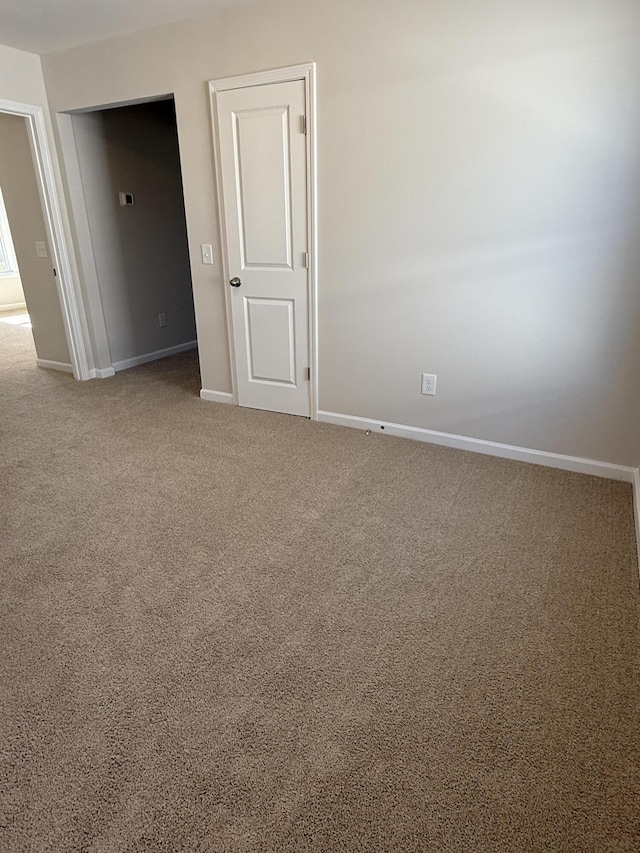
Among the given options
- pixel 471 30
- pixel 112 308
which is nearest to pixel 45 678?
pixel 471 30

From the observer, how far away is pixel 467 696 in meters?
1.51

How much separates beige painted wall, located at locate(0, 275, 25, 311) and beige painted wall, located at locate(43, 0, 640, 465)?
214 inches

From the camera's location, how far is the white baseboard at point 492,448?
2740 mm

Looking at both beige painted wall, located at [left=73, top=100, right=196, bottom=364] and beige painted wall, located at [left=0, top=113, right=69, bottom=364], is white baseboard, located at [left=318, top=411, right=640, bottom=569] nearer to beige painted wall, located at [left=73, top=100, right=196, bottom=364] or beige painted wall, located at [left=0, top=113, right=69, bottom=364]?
beige painted wall, located at [left=73, top=100, right=196, bottom=364]

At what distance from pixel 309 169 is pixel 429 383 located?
4.79ft

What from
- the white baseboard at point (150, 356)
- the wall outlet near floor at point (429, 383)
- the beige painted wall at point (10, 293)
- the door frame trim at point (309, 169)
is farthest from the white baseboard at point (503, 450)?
the beige painted wall at point (10, 293)

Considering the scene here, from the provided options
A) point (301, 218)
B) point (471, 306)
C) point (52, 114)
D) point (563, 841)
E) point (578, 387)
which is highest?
point (52, 114)

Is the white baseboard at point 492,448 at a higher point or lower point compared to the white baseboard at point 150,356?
lower

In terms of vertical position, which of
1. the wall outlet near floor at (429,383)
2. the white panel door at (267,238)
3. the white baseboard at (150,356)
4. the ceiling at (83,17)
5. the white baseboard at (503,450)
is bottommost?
the white baseboard at (503,450)

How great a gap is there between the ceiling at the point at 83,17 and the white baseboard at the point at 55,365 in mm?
2392

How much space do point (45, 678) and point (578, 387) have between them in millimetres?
2692

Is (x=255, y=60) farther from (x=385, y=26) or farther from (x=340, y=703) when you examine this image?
(x=340, y=703)

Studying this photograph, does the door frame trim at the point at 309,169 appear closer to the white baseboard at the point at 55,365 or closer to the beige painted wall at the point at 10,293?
the white baseboard at the point at 55,365

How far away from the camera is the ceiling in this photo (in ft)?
9.22
